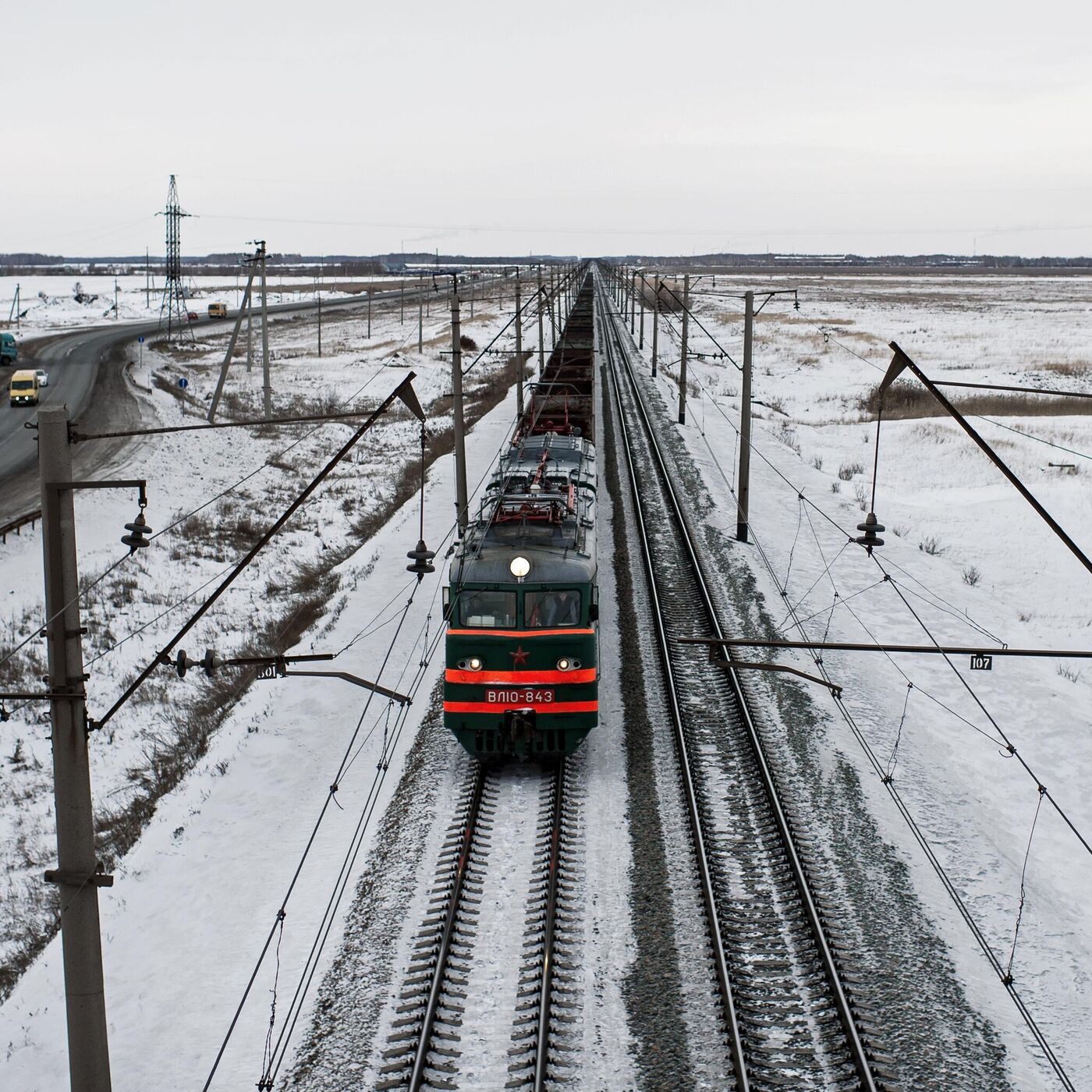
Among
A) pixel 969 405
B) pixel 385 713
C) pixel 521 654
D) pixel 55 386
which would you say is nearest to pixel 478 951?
pixel 521 654

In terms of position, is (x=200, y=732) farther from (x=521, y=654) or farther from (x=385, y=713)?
(x=521, y=654)

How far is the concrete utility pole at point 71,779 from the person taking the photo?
7.81 metres

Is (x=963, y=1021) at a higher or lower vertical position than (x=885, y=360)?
lower

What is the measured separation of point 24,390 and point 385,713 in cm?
3895

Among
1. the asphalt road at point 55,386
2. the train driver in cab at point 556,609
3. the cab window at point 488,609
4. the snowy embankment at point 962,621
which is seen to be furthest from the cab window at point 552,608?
the asphalt road at point 55,386

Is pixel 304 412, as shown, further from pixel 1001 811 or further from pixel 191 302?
pixel 191 302

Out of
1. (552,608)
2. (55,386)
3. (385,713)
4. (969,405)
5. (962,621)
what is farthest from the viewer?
(55,386)

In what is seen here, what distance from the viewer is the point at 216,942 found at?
11375 mm

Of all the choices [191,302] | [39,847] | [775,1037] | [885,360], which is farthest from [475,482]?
[191,302]

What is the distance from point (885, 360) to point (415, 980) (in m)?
59.3

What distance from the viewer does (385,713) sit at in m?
17.1

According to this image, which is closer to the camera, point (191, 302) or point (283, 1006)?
point (283, 1006)

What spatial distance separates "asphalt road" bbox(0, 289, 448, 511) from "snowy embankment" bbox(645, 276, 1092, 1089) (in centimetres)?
1622

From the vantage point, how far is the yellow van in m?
48.4
